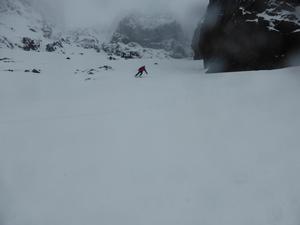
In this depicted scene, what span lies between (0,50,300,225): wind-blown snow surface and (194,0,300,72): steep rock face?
732 centimetres

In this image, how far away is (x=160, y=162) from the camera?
8.80 m

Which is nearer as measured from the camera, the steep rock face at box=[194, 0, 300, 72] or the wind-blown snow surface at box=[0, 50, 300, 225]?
the wind-blown snow surface at box=[0, 50, 300, 225]

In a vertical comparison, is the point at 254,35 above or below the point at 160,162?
above

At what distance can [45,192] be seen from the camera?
773 cm

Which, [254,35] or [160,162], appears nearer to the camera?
[160,162]

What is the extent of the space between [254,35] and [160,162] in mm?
18109

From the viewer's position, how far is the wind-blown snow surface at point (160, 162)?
6930mm

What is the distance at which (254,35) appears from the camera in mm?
23031

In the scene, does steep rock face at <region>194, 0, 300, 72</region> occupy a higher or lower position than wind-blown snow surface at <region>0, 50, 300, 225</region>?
higher

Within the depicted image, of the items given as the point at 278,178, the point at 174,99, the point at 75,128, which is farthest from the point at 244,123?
the point at 75,128

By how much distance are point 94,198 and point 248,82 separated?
11802mm

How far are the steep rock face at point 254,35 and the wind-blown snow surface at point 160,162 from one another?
7.32m

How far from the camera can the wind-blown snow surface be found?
6.93 metres

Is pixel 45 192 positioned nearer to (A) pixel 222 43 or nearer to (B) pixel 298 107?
(B) pixel 298 107
